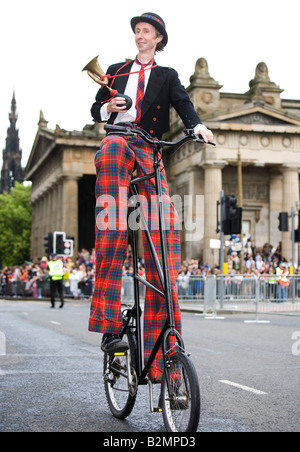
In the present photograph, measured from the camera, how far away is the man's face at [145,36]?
504 cm

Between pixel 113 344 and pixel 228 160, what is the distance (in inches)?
1862

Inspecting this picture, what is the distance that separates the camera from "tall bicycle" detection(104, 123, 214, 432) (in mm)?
3877

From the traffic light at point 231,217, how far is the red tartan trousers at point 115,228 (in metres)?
19.6

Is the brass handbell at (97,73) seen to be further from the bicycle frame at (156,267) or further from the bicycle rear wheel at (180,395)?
the bicycle rear wheel at (180,395)

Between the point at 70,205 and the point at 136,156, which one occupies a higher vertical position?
the point at 70,205

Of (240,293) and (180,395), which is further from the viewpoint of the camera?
(240,293)

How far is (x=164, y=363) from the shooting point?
4129 millimetres

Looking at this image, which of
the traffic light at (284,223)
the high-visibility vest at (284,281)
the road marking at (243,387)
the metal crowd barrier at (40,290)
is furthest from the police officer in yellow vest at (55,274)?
the road marking at (243,387)

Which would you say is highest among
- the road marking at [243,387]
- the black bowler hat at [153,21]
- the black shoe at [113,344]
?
the black bowler hat at [153,21]

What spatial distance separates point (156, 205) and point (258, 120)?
48.4m

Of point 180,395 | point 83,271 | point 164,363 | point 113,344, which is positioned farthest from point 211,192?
point 180,395

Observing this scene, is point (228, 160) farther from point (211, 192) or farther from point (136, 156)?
point (136, 156)

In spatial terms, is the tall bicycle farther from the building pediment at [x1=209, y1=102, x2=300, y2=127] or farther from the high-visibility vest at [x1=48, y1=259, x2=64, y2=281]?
the building pediment at [x1=209, y1=102, x2=300, y2=127]
